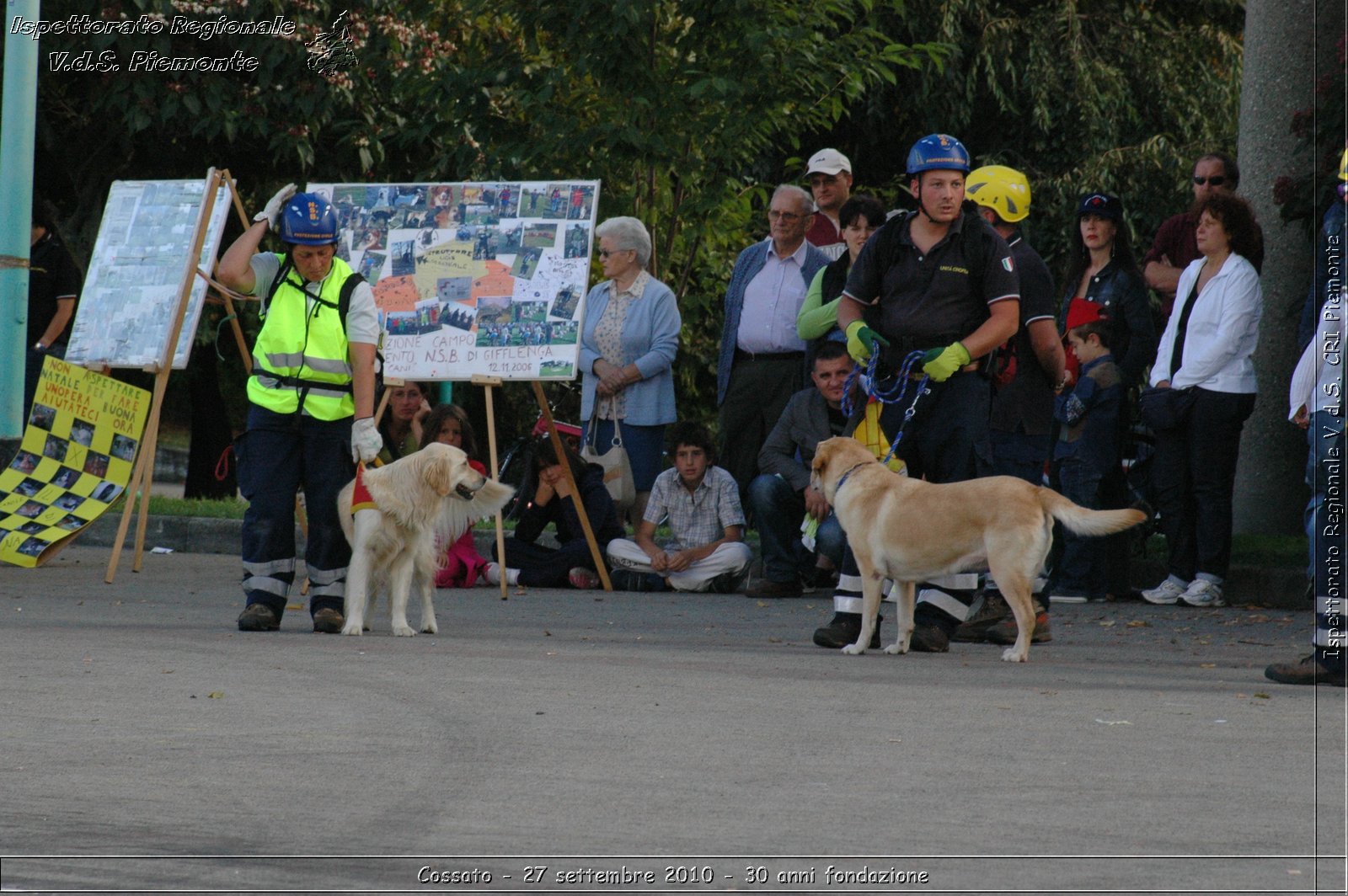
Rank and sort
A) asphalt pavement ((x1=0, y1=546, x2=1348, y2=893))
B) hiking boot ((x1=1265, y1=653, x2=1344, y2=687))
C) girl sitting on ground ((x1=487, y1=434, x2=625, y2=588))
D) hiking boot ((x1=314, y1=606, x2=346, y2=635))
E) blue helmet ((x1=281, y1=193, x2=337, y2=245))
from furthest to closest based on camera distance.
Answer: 1. girl sitting on ground ((x1=487, y1=434, x2=625, y2=588))
2. hiking boot ((x1=314, y1=606, x2=346, y2=635))
3. blue helmet ((x1=281, y1=193, x2=337, y2=245))
4. hiking boot ((x1=1265, y1=653, x2=1344, y2=687))
5. asphalt pavement ((x1=0, y1=546, x2=1348, y2=893))

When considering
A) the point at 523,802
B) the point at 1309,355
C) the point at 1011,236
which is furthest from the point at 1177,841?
the point at 1011,236

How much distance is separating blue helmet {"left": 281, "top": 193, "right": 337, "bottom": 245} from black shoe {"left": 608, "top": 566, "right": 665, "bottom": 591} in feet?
12.8

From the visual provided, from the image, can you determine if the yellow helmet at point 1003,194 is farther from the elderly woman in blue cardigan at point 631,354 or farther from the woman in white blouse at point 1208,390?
the elderly woman in blue cardigan at point 631,354

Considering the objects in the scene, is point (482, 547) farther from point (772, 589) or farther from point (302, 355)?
point (302, 355)

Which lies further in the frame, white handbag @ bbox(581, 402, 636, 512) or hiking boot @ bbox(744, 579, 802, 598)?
white handbag @ bbox(581, 402, 636, 512)

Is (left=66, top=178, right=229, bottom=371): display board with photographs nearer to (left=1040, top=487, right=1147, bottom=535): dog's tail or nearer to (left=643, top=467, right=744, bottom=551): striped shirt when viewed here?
(left=643, top=467, right=744, bottom=551): striped shirt

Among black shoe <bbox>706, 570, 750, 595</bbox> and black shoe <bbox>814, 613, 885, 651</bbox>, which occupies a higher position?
black shoe <bbox>814, 613, 885, 651</bbox>

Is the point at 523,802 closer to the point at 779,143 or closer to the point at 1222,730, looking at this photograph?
the point at 1222,730

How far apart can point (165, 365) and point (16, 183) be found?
116 inches

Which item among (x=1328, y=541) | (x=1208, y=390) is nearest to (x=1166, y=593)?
(x=1208, y=390)

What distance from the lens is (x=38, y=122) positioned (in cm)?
1727

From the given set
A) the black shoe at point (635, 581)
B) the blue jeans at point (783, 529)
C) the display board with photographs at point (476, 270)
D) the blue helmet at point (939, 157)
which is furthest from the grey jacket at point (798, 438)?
the blue helmet at point (939, 157)

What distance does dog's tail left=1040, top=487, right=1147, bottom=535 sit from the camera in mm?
8219

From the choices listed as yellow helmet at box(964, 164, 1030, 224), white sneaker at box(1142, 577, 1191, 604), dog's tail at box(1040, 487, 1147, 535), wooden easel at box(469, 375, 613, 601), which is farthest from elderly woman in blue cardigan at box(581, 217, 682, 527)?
dog's tail at box(1040, 487, 1147, 535)
